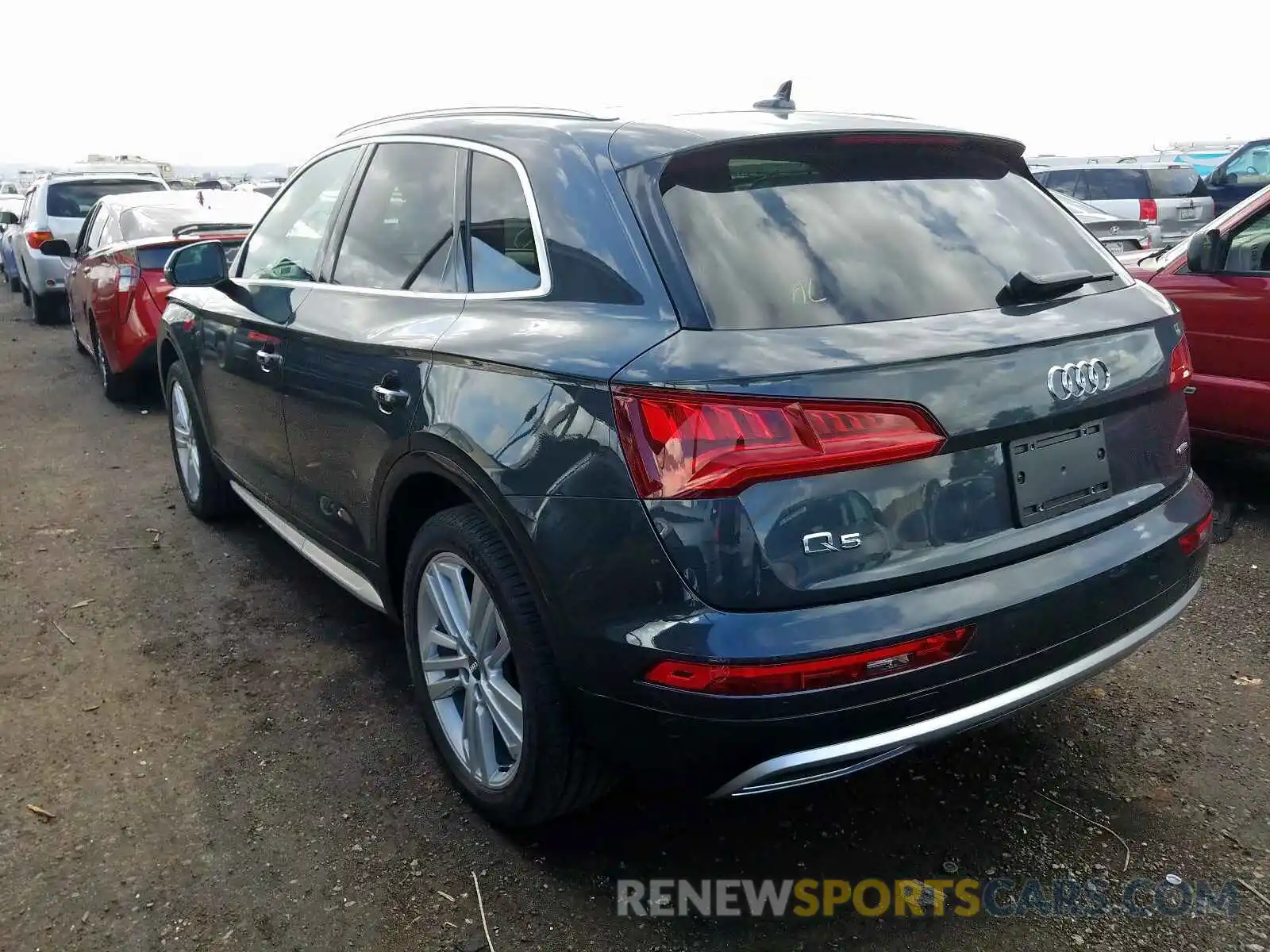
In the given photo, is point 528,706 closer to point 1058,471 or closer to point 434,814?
point 434,814

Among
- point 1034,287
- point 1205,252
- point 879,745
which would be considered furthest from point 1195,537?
point 1205,252

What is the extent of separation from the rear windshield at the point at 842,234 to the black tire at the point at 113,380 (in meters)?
6.76

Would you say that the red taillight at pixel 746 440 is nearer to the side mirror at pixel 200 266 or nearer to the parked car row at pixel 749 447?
the parked car row at pixel 749 447

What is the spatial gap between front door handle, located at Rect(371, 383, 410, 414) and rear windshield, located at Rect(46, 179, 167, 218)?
12.2m

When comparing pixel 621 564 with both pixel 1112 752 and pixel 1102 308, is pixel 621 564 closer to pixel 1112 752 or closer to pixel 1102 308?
pixel 1102 308

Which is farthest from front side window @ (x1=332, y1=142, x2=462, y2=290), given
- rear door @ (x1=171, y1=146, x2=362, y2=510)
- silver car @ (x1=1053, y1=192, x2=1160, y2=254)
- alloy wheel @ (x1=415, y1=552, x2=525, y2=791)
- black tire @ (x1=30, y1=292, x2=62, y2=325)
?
black tire @ (x1=30, y1=292, x2=62, y2=325)

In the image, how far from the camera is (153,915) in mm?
2477

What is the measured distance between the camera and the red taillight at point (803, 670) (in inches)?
78.6

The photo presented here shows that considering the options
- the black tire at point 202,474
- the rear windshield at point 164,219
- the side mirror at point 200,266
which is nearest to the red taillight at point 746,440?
the side mirror at point 200,266

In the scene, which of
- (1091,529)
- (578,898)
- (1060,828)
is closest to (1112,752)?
(1060,828)

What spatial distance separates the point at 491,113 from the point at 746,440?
4.88 ft

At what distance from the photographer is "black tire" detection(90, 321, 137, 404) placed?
7.98 metres

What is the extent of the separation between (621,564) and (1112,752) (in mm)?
1759

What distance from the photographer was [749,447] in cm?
198
